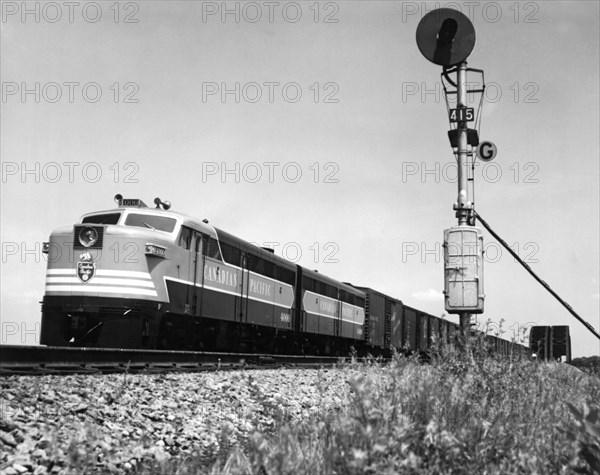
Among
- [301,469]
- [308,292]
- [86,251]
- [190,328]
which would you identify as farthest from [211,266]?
[301,469]

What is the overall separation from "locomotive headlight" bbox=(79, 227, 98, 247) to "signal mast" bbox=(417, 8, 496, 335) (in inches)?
245

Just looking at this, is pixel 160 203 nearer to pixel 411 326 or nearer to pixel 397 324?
pixel 397 324

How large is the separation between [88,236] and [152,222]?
127cm

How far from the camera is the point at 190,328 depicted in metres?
13.2

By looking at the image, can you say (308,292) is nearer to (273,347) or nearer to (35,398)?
(273,347)

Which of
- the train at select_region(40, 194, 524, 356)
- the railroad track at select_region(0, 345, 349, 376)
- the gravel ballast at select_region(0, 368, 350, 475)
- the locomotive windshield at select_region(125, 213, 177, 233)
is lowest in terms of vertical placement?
the gravel ballast at select_region(0, 368, 350, 475)

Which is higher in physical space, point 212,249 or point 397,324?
point 212,249

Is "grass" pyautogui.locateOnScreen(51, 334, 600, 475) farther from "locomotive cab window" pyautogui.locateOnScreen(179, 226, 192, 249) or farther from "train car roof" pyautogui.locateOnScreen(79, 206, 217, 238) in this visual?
"train car roof" pyautogui.locateOnScreen(79, 206, 217, 238)

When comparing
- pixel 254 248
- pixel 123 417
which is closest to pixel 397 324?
pixel 254 248

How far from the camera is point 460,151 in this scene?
1020 cm

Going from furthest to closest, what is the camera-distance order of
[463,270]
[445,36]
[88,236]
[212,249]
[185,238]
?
[212,249] → [185,238] → [88,236] → [445,36] → [463,270]

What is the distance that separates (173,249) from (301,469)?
8788 millimetres

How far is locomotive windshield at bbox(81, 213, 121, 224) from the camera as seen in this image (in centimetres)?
1250

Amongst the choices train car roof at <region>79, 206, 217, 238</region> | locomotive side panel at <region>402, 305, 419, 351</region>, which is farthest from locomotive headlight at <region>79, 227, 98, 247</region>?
locomotive side panel at <region>402, 305, 419, 351</region>
